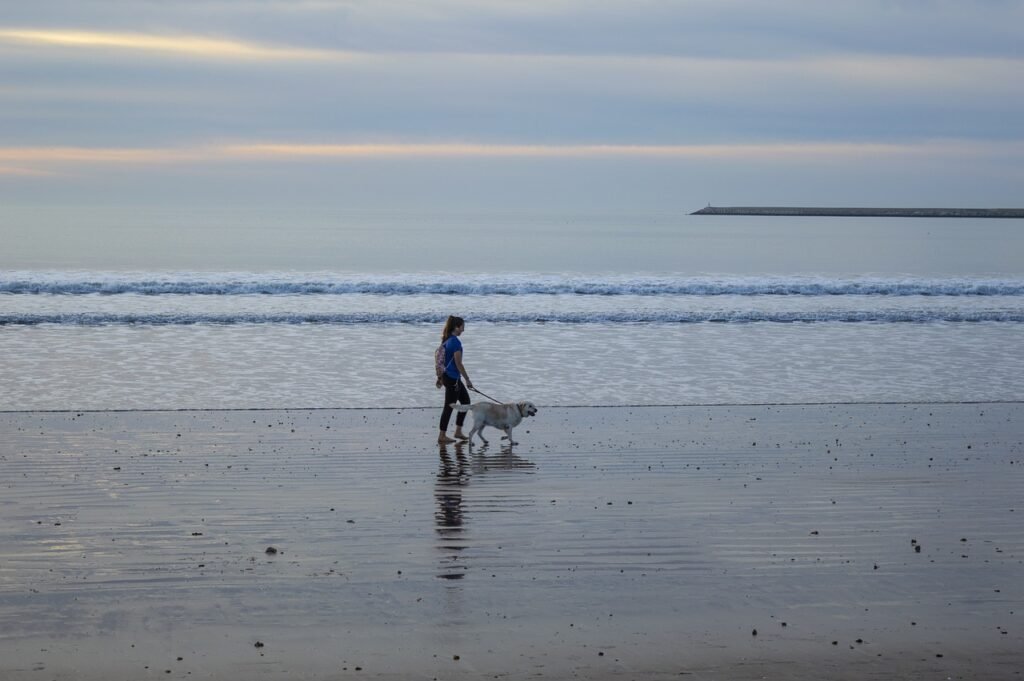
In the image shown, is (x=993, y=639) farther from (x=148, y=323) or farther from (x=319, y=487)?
(x=148, y=323)

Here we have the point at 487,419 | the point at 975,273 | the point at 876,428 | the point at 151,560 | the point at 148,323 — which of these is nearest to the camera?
the point at 151,560

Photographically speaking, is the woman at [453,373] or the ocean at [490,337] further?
the ocean at [490,337]

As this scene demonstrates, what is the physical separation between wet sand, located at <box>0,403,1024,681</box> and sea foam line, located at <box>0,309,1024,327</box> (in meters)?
15.6

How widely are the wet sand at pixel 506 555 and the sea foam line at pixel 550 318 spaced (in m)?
15.6

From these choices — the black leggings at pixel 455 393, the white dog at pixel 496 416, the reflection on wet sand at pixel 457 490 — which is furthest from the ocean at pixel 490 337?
the reflection on wet sand at pixel 457 490

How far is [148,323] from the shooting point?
28766 millimetres

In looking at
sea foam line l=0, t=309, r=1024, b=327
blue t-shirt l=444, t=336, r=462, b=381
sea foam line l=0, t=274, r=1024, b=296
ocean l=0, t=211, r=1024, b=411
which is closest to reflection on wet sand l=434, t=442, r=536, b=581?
blue t-shirt l=444, t=336, r=462, b=381

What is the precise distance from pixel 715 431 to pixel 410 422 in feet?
13.2

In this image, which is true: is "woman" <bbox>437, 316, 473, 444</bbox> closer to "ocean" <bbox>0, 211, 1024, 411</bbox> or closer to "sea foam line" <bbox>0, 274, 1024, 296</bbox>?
"ocean" <bbox>0, 211, 1024, 411</bbox>

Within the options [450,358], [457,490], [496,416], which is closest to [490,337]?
[450,358]

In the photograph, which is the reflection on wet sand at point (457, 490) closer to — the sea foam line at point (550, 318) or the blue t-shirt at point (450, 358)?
the blue t-shirt at point (450, 358)

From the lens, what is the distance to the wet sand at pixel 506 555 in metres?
6.74

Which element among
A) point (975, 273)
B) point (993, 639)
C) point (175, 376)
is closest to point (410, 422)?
point (175, 376)

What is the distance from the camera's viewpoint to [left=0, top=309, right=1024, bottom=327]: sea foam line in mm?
29125
